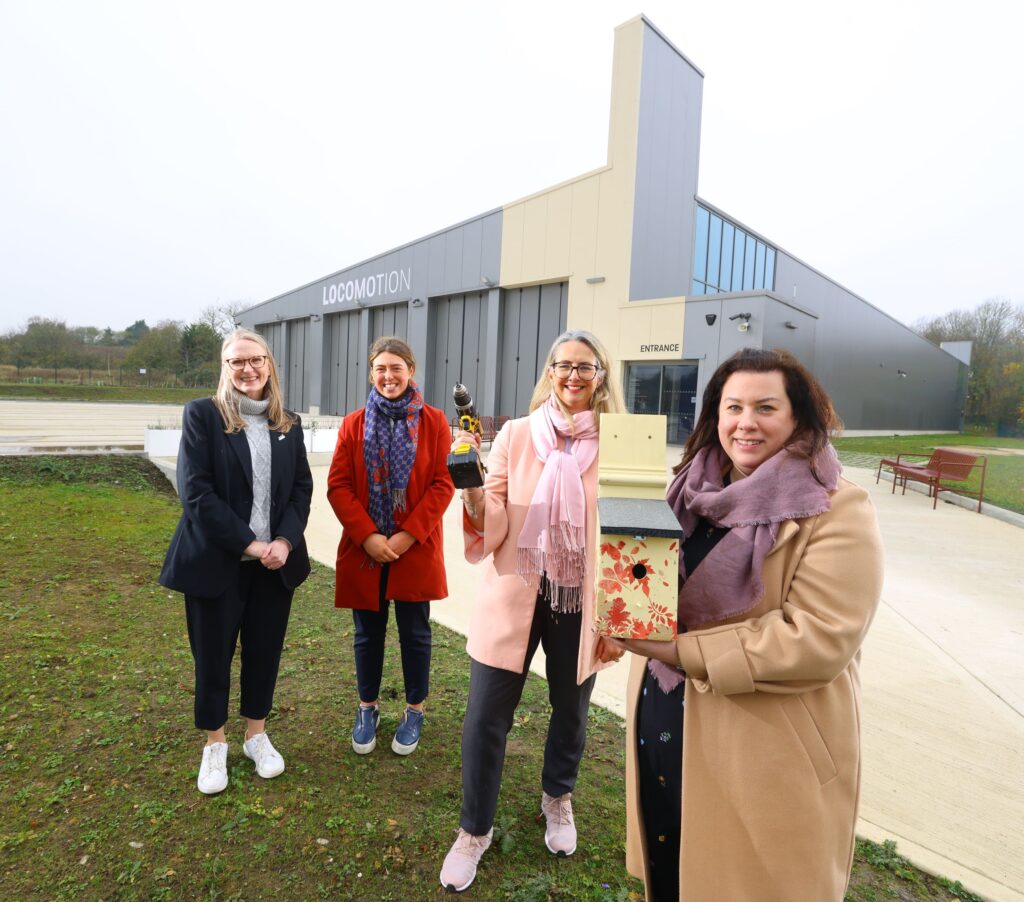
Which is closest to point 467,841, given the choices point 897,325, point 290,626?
point 290,626

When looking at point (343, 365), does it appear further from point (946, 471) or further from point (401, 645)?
point (401, 645)

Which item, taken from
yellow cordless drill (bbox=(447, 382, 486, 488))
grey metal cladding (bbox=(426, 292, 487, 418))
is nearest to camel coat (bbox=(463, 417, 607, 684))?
yellow cordless drill (bbox=(447, 382, 486, 488))

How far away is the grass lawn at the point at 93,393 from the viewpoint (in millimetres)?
36062

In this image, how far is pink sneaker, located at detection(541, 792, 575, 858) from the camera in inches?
84.3

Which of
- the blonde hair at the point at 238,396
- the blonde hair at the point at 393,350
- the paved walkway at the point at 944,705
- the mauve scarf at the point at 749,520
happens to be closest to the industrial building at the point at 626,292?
the paved walkway at the point at 944,705

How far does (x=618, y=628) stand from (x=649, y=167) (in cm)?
1893

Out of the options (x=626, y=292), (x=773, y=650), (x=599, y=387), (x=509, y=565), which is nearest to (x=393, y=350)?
(x=599, y=387)

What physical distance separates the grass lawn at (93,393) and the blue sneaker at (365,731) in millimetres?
33397

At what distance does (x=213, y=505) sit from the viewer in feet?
7.38

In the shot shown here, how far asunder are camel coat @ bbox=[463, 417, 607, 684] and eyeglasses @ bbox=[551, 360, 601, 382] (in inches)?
9.6

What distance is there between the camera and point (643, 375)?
1759 centimetres

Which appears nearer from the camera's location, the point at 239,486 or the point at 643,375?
the point at 239,486

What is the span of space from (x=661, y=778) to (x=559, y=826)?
843mm

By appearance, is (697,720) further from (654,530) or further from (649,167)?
(649,167)
